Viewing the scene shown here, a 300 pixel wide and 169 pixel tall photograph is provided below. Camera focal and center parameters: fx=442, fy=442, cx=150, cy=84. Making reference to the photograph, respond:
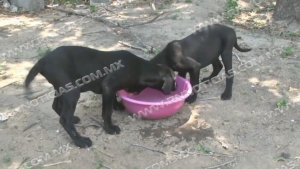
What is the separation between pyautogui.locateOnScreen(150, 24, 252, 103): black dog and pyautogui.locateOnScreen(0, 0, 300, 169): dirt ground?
1.22 feet

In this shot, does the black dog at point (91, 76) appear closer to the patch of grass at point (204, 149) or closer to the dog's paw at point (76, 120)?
the dog's paw at point (76, 120)

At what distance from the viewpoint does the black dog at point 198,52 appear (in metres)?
5.39

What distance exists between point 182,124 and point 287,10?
170 inches

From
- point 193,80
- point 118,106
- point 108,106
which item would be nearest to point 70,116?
point 108,106

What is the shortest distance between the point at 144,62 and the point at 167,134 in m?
0.84

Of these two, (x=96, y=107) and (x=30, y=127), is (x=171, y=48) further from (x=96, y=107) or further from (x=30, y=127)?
(x=30, y=127)

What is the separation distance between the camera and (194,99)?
18.5 feet

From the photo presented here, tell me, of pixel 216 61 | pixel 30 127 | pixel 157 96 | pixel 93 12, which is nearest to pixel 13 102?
pixel 30 127

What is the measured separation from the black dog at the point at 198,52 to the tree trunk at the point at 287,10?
119 inches

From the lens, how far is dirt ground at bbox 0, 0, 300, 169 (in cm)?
451

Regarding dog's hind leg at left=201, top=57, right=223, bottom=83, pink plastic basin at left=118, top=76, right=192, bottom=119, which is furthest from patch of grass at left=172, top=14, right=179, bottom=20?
pink plastic basin at left=118, top=76, right=192, bottom=119

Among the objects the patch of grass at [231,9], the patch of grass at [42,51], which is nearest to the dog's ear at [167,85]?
the patch of grass at [42,51]

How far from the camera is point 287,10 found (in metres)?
8.36

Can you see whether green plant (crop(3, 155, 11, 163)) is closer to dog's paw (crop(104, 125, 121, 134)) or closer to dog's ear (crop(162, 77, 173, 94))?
dog's paw (crop(104, 125, 121, 134))
